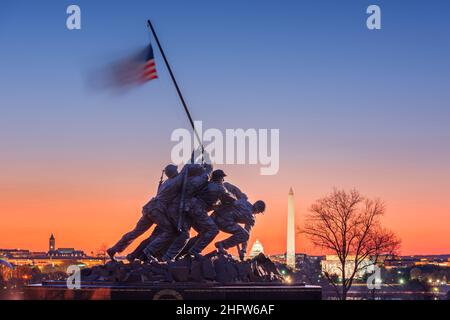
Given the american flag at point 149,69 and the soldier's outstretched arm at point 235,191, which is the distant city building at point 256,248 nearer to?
the soldier's outstretched arm at point 235,191

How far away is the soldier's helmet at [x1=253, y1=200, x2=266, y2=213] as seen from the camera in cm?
3234

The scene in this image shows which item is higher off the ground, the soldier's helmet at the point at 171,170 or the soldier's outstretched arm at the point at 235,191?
the soldier's helmet at the point at 171,170

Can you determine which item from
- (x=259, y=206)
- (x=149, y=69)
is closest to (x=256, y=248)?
(x=259, y=206)

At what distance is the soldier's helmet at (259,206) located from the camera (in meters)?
32.3

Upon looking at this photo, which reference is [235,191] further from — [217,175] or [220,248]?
[220,248]

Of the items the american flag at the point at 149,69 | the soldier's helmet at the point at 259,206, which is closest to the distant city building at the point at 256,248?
the soldier's helmet at the point at 259,206

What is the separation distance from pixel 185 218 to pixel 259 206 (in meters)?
2.96

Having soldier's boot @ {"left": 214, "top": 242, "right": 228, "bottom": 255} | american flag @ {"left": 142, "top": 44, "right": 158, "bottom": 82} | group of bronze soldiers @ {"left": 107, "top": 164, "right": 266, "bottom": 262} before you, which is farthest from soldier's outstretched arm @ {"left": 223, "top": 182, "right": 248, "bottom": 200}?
american flag @ {"left": 142, "top": 44, "right": 158, "bottom": 82}

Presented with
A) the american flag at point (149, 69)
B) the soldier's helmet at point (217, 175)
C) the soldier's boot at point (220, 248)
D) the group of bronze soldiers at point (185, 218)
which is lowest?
the soldier's boot at point (220, 248)

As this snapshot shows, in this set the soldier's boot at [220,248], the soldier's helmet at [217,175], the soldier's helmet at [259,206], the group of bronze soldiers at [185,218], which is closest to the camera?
the group of bronze soldiers at [185,218]

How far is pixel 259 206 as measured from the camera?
3241 cm

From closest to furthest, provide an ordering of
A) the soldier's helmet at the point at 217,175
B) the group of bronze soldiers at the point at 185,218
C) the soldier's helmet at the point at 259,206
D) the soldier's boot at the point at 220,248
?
1. the group of bronze soldiers at the point at 185,218
2. the soldier's boot at the point at 220,248
3. the soldier's helmet at the point at 217,175
4. the soldier's helmet at the point at 259,206

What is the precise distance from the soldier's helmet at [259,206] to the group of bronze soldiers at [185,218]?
3.28 feet
